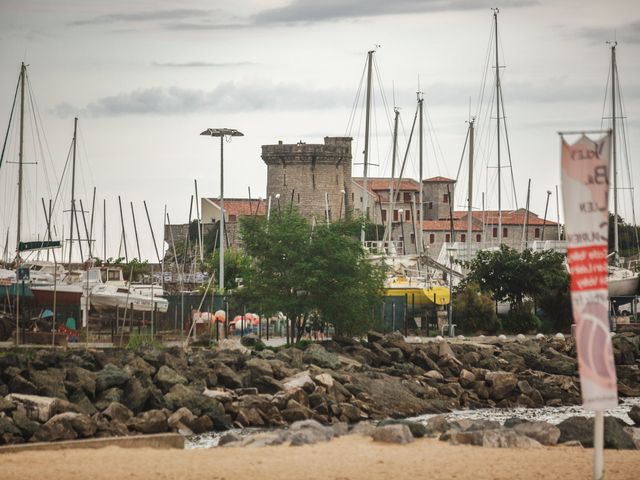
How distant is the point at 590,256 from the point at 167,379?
A: 20.6 meters

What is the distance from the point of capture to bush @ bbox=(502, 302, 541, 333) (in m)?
63.6

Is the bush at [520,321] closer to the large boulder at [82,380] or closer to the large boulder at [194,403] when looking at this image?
the large boulder at [194,403]

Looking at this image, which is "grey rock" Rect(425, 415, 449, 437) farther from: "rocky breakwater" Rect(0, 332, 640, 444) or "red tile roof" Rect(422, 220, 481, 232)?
"red tile roof" Rect(422, 220, 481, 232)

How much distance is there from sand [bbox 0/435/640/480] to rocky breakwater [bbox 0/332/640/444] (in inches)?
195

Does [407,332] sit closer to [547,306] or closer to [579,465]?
[547,306]

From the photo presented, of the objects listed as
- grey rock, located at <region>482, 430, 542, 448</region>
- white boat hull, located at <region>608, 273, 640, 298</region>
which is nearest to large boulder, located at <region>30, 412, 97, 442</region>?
grey rock, located at <region>482, 430, 542, 448</region>

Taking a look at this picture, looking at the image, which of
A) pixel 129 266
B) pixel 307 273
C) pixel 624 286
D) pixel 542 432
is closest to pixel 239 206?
pixel 129 266

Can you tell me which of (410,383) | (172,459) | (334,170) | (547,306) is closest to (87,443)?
(172,459)

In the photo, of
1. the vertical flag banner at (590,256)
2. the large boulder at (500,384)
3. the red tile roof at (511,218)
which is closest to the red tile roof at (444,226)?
the red tile roof at (511,218)

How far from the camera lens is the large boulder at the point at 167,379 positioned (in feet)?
117

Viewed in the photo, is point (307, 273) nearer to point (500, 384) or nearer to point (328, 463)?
point (500, 384)

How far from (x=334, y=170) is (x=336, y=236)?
75718 mm

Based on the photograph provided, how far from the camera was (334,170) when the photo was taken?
12569 centimetres

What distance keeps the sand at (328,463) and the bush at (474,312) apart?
38059 millimetres
